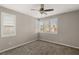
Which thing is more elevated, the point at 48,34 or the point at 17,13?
the point at 17,13

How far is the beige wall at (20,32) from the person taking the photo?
3096 millimetres

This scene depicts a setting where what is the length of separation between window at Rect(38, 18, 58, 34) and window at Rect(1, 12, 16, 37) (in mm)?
2481

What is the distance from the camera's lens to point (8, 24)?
10.7ft

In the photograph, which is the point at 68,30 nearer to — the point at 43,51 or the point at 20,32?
the point at 43,51

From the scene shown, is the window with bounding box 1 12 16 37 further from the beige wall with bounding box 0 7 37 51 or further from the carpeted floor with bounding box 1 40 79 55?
the carpeted floor with bounding box 1 40 79 55

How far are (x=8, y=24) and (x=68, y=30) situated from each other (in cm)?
299

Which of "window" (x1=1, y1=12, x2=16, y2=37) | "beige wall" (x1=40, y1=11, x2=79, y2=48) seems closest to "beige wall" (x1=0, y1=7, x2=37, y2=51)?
"window" (x1=1, y1=12, x2=16, y2=37)

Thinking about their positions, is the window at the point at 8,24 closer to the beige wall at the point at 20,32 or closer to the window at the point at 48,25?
the beige wall at the point at 20,32

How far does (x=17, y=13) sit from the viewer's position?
3.77m

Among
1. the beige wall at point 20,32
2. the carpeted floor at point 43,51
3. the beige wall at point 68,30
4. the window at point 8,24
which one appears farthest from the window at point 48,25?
the window at point 8,24

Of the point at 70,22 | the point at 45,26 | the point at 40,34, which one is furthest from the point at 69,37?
the point at 40,34

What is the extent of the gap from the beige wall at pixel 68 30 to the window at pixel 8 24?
257 centimetres

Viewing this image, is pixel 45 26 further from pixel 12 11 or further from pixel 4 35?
pixel 4 35
